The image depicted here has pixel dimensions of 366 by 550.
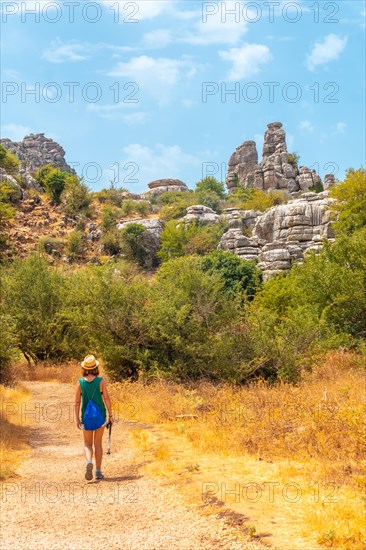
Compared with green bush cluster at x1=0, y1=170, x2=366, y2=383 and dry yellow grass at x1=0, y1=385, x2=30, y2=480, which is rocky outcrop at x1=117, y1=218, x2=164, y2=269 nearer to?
green bush cluster at x1=0, y1=170, x2=366, y2=383

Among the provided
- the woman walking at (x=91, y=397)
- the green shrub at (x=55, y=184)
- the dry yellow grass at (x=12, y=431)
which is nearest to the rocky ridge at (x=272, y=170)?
the green shrub at (x=55, y=184)

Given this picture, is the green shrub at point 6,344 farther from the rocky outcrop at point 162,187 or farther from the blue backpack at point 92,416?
the rocky outcrop at point 162,187

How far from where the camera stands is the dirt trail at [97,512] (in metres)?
5.49

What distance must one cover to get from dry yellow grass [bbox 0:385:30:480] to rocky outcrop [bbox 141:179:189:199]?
272 ft

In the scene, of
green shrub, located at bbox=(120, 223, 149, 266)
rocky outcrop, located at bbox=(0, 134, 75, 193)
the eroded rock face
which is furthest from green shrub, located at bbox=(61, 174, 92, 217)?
the eroded rock face

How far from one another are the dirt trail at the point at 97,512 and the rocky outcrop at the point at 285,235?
3642 cm

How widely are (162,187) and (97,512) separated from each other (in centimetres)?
10053

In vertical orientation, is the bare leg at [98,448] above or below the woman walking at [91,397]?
below

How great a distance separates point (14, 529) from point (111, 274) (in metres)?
13.6

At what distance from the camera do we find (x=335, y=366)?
19391 millimetres

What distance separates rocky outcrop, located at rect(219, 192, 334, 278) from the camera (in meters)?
45.8

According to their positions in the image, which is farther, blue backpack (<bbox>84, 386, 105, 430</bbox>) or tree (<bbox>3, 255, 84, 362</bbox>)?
tree (<bbox>3, 255, 84, 362</bbox>)

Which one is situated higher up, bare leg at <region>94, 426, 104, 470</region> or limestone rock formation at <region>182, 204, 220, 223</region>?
limestone rock formation at <region>182, 204, 220, 223</region>

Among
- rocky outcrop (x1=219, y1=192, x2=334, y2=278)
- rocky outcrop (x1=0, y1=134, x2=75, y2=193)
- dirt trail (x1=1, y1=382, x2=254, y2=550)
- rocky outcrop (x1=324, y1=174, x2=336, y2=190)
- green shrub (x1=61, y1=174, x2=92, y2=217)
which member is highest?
rocky outcrop (x1=0, y1=134, x2=75, y2=193)
